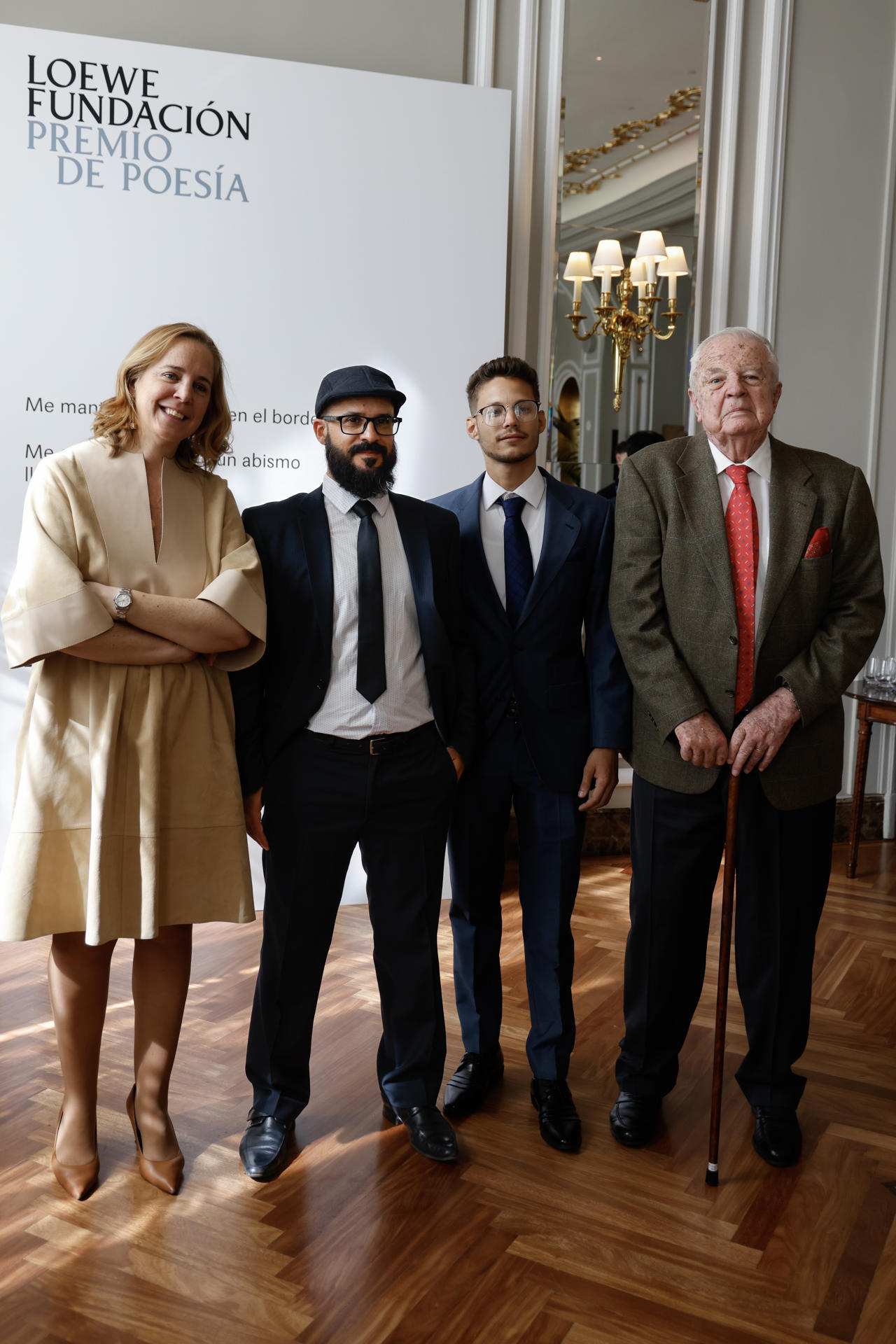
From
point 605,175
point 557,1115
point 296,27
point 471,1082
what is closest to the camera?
point 557,1115

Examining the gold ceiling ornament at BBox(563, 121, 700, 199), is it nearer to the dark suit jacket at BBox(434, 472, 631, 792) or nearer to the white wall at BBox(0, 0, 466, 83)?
the white wall at BBox(0, 0, 466, 83)

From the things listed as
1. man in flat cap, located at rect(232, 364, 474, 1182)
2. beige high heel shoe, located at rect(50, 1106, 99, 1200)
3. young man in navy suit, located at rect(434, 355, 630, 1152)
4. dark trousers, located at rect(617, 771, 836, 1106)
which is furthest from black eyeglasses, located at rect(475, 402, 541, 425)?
beige high heel shoe, located at rect(50, 1106, 99, 1200)

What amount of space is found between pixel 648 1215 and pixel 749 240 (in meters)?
4.07

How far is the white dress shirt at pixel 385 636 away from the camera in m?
2.32

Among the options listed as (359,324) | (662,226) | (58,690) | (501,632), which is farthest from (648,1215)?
(662,226)

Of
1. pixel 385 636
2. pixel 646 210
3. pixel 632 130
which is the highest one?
pixel 632 130

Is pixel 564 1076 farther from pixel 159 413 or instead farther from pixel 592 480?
pixel 592 480

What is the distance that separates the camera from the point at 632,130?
4.59 meters

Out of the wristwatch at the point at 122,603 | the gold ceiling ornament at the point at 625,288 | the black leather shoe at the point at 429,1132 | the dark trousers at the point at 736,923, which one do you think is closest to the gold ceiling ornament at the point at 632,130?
the gold ceiling ornament at the point at 625,288

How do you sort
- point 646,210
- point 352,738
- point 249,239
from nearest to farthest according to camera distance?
point 352,738 → point 249,239 → point 646,210

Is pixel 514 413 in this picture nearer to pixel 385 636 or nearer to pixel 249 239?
pixel 385 636

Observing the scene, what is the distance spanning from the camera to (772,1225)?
2240 mm

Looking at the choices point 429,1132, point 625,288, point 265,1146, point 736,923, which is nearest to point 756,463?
point 736,923

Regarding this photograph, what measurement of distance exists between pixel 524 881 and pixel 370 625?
79 cm
